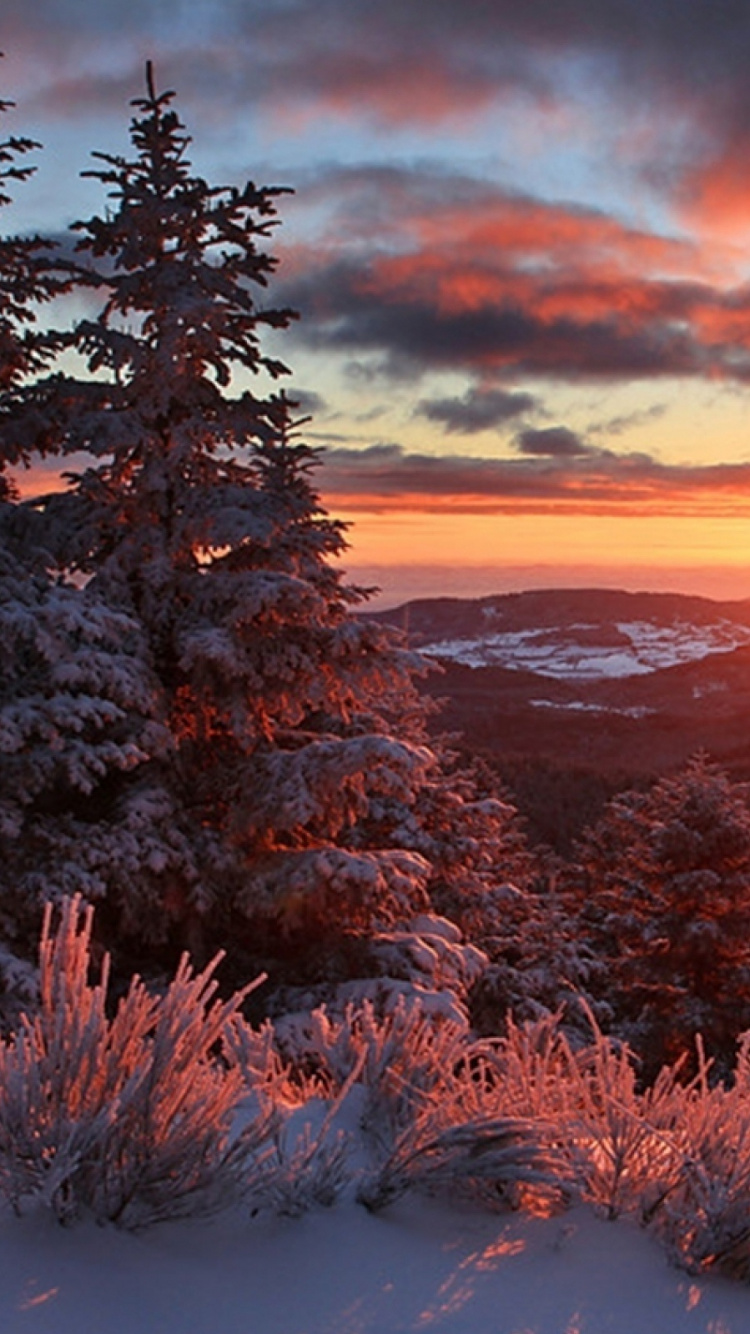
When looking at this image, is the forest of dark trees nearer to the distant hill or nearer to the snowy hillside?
the distant hill

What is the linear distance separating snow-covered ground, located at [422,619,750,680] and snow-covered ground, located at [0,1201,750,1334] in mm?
116360

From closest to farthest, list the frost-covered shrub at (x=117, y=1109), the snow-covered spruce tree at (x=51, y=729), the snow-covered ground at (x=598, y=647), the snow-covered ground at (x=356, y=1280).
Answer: the snow-covered ground at (x=356, y=1280) < the frost-covered shrub at (x=117, y=1109) < the snow-covered spruce tree at (x=51, y=729) < the snow-covered ground at (x=598, y=647)

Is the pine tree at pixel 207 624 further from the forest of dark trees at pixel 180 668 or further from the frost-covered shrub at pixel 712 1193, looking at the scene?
the frost-covered shrub at pixel 712 1193

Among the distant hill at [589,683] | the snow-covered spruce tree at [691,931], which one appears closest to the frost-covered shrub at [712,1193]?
the snow-covered spruce tree at [691,931]

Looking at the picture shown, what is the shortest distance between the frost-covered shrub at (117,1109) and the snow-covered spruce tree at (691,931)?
1639 centimetres

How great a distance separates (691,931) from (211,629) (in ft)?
39.7

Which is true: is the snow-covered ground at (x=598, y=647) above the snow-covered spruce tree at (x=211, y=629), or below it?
below

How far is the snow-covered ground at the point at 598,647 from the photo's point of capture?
123 m

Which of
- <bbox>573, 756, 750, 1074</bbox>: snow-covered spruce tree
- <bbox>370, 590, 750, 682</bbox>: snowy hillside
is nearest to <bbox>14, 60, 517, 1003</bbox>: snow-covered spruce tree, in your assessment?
<bbox>573, 756, 750, 1074</bbox>: snow-covered spruce tree

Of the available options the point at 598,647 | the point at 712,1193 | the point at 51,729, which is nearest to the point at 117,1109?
the point at 712,1193

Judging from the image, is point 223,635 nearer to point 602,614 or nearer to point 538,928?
point 538,928

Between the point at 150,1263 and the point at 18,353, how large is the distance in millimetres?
9682

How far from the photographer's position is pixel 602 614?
443ft

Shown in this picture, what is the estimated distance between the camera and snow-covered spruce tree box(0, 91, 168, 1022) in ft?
26.6
